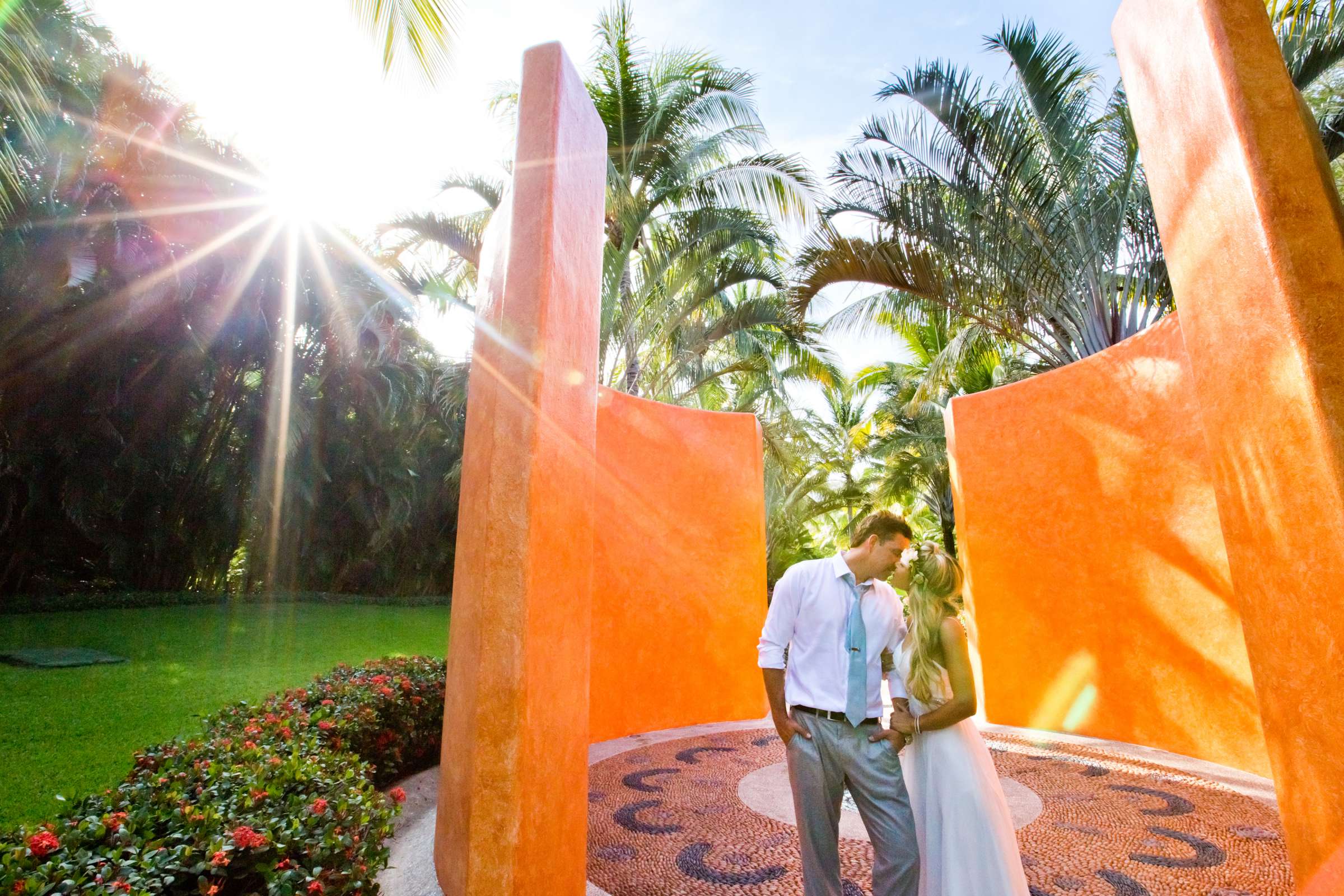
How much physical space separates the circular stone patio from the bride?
93 centimetres

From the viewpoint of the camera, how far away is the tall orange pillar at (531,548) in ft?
7.70

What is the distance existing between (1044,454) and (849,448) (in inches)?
459

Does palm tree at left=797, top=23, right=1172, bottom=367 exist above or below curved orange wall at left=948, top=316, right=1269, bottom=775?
above

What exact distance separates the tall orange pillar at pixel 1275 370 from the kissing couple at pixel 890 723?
2.92ft

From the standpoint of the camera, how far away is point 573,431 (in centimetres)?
293

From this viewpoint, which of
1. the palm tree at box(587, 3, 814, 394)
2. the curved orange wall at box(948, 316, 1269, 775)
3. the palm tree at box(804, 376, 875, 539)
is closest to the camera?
the curved orange wall at box(948, 316, 1269, 775)

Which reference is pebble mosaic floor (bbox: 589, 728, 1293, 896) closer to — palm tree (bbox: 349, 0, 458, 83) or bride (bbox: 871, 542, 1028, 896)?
bride (bbox: 871, 542, 1028, 896)

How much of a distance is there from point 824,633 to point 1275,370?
63.3 inches

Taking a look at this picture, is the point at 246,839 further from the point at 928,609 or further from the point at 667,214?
the point at 667,214

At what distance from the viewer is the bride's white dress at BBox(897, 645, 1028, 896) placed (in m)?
2.36

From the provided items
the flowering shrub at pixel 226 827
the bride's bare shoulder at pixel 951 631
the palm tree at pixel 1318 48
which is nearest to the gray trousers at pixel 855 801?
the bride's bare shoulder at pixel 951 631

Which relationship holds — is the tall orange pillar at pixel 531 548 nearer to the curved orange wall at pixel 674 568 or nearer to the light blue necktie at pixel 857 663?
the light blue necktie at pixel 857 663

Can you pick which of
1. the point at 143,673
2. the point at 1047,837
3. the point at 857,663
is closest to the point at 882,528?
the point at 857,663

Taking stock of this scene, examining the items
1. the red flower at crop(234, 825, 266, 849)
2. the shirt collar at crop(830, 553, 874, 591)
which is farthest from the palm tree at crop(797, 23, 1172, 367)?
the red flower at crop(234, 825, 266, 849)
